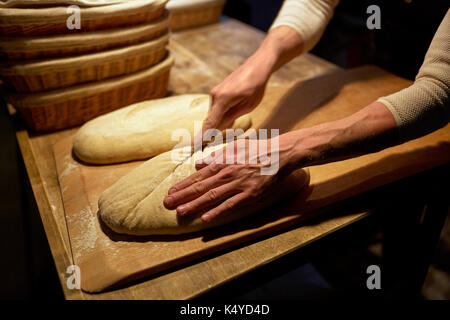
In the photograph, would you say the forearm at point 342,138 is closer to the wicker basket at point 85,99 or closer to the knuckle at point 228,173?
the knuckle at point 228,173

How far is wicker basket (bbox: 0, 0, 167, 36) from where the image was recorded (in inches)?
49.9

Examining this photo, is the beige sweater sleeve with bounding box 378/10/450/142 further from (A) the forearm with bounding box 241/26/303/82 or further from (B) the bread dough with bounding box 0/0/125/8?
(B) the bread dough with bounding box 0/0/125/8

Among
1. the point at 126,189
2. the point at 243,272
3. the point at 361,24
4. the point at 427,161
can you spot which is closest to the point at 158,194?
the point at 126,189

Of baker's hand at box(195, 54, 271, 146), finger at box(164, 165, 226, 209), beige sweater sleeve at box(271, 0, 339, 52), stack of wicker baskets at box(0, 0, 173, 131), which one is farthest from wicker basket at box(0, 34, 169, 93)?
finger at box(164, 165, 226, 209)

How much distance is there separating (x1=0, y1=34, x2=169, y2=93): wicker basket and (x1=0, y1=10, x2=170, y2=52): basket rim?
0.05 meters

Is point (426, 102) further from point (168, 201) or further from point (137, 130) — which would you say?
point (137, 130)

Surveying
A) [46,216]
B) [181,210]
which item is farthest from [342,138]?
[46,216]

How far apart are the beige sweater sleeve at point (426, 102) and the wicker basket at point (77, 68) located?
41.3 inches

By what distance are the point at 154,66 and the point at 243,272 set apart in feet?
3.70

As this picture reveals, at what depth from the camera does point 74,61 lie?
1446 millimetres

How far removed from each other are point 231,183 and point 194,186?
0.12m

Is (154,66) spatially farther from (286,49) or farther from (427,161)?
(427,161)

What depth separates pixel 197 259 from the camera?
108 cm

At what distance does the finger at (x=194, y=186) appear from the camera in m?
1.08
